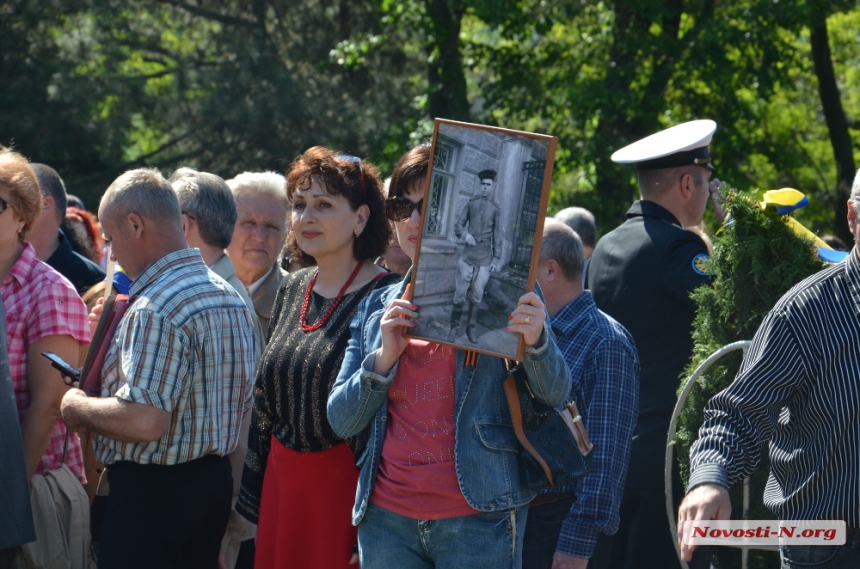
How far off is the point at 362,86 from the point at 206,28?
3.72 metres

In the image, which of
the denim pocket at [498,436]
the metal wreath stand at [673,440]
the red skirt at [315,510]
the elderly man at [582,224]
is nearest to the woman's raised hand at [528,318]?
the denim pocket at [498,436]

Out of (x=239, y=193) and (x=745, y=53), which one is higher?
(x=745, y=53)

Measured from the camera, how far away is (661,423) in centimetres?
446

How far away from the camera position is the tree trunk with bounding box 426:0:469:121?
15859 mm

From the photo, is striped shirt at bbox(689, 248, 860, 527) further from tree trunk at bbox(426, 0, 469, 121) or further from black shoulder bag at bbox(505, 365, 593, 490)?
tree trunk at bbox(426, 0, 469, 121)

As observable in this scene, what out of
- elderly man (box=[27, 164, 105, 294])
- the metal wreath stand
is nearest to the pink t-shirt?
the metal wreath stand

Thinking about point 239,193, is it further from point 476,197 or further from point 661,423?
point 476,197

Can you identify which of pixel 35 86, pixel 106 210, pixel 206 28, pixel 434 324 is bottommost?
pixel 434 324

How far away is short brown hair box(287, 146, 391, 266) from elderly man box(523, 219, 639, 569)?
66 centimetres

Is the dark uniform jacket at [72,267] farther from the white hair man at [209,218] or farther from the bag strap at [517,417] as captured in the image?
the bag strap at [517,417]

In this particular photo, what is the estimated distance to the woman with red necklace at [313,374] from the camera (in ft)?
11.3

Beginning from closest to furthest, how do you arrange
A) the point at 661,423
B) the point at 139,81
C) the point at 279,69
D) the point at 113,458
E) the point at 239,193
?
the point at 113,458, the point at 661,423, the point at 239,193, the point at 279,69, the point at 139,81

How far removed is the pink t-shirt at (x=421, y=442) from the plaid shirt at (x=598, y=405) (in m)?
0.62

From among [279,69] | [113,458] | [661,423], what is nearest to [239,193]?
[113,458]
